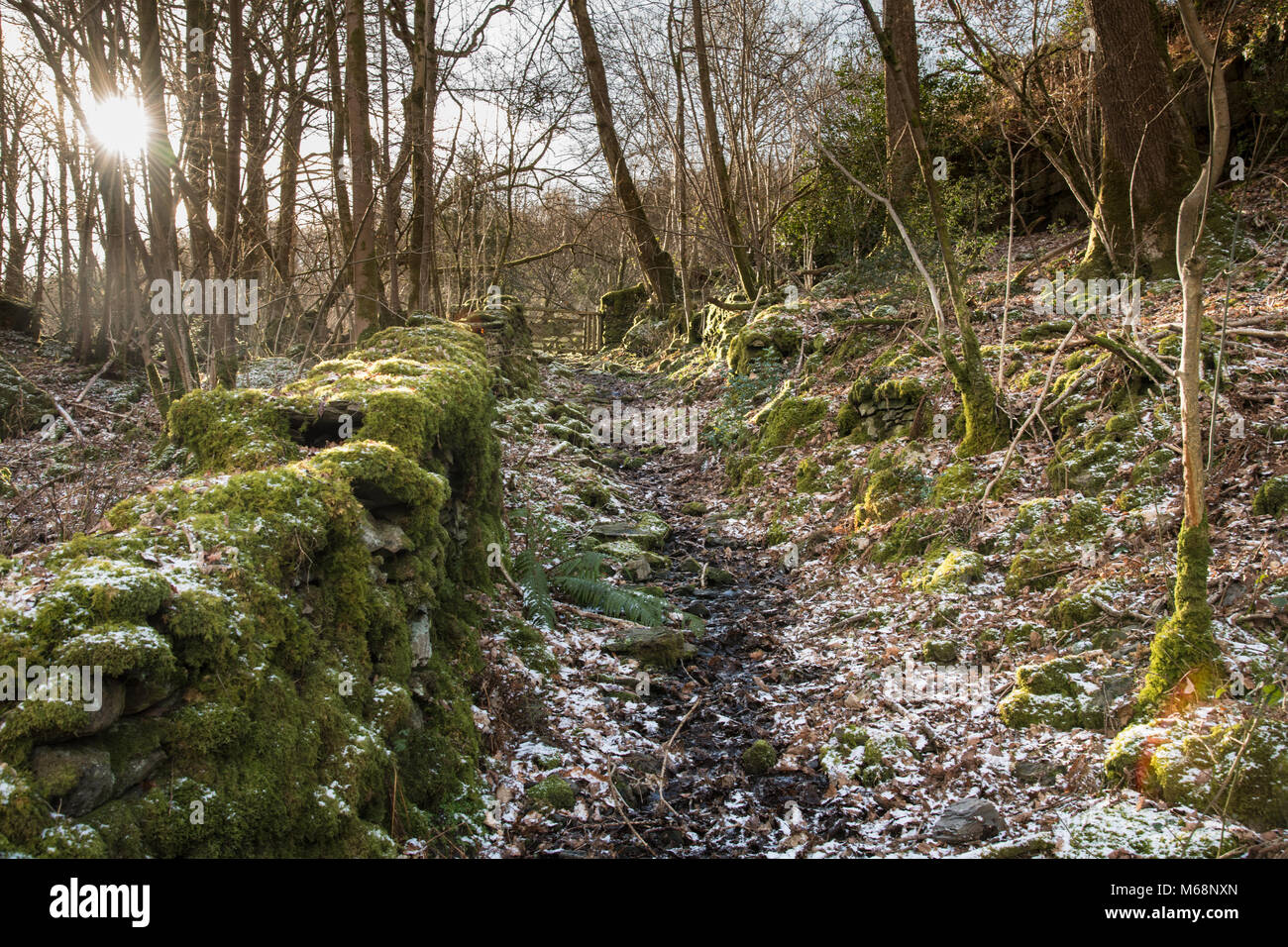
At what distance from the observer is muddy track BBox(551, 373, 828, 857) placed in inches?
150

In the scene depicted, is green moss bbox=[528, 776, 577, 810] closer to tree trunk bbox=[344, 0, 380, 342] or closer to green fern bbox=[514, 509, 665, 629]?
green fern bbox=[514, 509, 665, 629]

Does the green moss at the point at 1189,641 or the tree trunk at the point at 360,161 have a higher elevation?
the tree trunk at the point at 360,161

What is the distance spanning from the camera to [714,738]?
15.6 feet

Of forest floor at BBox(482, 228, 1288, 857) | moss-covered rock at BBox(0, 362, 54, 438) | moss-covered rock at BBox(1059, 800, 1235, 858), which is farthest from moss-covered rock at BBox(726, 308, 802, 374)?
moss-covered rock at BBox(0, 362, 54, 438)

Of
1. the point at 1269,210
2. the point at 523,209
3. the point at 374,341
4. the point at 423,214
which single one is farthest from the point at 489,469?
the point at 523,209

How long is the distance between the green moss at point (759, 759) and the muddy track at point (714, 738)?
0.15 feet

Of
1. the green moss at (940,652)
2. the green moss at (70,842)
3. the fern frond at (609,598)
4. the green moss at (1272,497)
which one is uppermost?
the green moss at (1272,497)

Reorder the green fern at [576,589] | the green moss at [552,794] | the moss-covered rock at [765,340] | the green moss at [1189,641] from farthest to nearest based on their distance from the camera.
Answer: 1. the moss-covered rock at [765,340]
2. the green fern at [576,589]
3. the green moss at [552,794]
4. the green moss at [1189,641]

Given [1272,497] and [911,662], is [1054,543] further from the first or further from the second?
[911,662]

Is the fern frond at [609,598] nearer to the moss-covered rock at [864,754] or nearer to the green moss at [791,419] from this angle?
the moss-covered rock at [864,754]

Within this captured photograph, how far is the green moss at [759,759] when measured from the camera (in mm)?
4375

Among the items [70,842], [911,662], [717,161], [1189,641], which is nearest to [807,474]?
[911,662]

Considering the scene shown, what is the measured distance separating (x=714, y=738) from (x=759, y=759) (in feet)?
1.39

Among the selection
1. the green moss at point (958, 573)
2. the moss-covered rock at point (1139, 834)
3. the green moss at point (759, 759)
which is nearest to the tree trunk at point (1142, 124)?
the green moss at point (958, 573)
